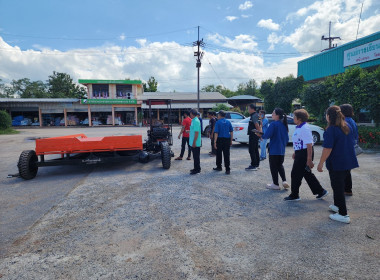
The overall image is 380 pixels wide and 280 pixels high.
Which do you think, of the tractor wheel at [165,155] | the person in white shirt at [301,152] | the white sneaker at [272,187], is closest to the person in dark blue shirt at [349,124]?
the person in white shirt at [301,152]

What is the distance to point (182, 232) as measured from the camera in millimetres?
3037

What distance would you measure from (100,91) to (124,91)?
353 cm

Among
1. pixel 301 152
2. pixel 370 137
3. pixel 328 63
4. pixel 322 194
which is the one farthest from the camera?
pixel 328 63

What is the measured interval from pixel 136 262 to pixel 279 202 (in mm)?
2667

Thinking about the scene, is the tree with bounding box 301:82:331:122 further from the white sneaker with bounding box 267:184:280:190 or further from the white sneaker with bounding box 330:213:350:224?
the white sneaker with bounding box 330:213:350:224

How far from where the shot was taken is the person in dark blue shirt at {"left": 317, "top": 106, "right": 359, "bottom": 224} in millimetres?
3238

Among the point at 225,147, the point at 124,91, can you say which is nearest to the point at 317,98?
the point at 225,147

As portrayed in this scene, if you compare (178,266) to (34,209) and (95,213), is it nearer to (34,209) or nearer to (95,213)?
(95,213)

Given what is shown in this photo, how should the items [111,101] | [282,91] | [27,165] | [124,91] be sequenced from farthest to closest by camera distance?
1. [124,91]
2. [111,101]
3. [282,91]
4. [27,165]

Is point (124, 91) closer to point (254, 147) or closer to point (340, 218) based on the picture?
point (254, 147)

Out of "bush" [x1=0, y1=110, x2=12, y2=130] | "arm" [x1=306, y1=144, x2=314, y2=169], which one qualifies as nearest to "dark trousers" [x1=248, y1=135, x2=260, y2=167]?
"arm" [x1=306, y1=144, x2=314, y2=169]

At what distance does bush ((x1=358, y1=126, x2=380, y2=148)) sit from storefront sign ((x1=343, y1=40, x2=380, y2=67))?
688 cm

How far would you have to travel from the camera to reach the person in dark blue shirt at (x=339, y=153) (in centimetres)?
324

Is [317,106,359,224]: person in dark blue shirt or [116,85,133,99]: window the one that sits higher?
[116,85,133,99]: window
